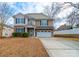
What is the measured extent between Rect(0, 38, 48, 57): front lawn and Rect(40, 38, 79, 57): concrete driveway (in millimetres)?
154

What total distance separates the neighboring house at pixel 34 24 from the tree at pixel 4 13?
153 millimetres

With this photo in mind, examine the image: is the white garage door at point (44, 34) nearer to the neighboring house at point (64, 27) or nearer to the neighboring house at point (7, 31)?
the neighboring house at point (64, 27)

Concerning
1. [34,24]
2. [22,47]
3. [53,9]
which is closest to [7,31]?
[22,47]

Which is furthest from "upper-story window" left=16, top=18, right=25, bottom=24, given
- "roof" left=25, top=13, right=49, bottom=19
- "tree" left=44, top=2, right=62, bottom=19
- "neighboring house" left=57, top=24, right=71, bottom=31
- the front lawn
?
"neighboring house" left=57, top=24, right=71, bottom=31

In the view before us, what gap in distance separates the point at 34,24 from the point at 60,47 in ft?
2.83

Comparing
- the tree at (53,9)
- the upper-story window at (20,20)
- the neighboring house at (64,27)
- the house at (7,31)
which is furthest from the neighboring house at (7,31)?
the neighboring house at (64,27)

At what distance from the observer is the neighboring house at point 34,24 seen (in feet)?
14.2

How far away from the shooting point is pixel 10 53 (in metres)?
4.02

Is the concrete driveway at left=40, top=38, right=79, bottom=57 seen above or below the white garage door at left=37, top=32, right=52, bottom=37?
below

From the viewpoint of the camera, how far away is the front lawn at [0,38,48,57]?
4020 mm

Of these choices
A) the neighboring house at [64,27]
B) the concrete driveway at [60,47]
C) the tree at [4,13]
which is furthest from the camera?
the neighboring house at [64,27]

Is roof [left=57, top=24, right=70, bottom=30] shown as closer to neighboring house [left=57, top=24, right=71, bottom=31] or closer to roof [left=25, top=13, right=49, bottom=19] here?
neighboring house [left=57, top=24, right=71, bottom=31]

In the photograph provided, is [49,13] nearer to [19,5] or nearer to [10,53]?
[19,5]

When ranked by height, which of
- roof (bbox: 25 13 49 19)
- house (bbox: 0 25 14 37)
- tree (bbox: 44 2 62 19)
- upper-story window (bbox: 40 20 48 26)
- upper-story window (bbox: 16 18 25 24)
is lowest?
house (bbox: 0 25 14 37)
